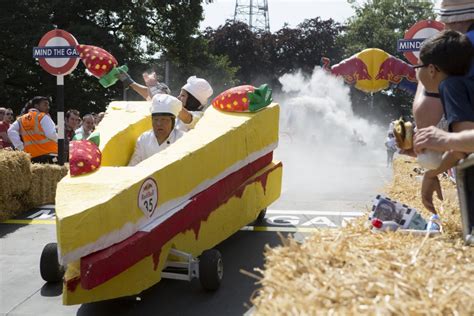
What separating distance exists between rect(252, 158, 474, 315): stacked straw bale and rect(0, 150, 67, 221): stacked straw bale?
632 centimetres

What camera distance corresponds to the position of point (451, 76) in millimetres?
2699

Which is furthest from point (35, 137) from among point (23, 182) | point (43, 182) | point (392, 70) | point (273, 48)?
point (273, 48)

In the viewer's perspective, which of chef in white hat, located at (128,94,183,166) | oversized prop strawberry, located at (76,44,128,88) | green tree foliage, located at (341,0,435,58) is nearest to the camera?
chef in white hat, located at (128,94,183,166)

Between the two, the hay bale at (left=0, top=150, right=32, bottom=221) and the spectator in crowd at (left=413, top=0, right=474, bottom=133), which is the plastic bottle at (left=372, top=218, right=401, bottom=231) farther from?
the hay bale at (left=0, top=150, right=32, bottom=221)

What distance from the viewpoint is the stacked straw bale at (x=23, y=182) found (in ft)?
26.3

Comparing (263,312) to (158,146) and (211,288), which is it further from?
(158,146)

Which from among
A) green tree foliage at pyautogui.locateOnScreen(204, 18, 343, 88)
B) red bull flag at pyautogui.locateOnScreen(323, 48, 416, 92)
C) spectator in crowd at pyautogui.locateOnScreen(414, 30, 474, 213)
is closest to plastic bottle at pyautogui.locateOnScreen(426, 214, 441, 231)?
spectator in crowd at pyautogui.locateOnScreen(414, 30, 474, 213)

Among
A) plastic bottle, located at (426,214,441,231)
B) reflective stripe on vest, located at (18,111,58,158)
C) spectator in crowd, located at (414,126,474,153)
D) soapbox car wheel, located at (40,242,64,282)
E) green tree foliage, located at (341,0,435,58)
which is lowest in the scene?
soapbox car wheel, located at (40,242,64,282)

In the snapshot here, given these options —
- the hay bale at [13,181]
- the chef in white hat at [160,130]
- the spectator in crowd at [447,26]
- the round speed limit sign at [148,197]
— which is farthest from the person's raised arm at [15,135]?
the spectator in crowd at [447,26]

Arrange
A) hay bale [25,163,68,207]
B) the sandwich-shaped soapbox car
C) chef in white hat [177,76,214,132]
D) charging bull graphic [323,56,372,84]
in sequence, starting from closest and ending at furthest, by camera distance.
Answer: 1. the sandwich-shaped soapbox car
2. chef in white hat [177,76,214,132]
3. hay bale [25,163,68,207]
4. charging bull graphic [323,56,372,84]

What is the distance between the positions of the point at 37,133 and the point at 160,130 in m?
4.20

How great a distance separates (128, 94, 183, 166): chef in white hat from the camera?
5.82 m

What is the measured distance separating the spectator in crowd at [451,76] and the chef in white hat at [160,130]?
325 cm

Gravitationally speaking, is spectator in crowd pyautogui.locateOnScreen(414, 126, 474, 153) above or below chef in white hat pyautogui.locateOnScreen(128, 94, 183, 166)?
above
